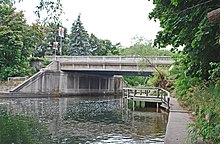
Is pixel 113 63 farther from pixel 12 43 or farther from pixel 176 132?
pixel 176 132

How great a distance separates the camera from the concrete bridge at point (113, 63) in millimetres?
33781

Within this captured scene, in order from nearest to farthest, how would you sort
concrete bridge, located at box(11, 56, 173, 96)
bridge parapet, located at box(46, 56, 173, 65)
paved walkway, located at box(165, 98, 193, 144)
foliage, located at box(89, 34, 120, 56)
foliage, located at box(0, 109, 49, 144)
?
1. paved walkway, located at box(165, 98, 193, 144)
2. foliage, located at box(0, 109, 49, 144)
3. bridge parapet, located at box(46, 56, 173, 65)
4. concrete bridge, located at box(11, 56, 173, 96)
5. foliage, located at box(89, 34, 120, 56)

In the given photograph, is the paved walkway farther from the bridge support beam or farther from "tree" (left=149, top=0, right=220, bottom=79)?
the bridge support beam

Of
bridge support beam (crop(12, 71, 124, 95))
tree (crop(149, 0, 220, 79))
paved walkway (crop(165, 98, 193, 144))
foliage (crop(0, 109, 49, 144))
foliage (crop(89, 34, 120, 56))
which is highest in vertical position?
foliage (crop(89, 34, 120, 56))

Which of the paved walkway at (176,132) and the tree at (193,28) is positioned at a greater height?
the tree at (193,28)

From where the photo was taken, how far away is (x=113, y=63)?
121 ft

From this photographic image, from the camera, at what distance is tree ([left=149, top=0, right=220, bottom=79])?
6801mm

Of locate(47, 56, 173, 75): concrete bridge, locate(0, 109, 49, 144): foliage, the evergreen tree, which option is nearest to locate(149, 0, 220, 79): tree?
locate(0, 109, 49, 144): foliage

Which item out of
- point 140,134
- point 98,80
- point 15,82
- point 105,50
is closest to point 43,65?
point 15,82

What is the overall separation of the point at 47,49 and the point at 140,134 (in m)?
46.1

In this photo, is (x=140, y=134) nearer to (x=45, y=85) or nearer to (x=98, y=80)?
(x=45, y=85)

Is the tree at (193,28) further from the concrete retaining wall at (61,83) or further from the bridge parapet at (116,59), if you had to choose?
the concrete retaining wall at (61,83)

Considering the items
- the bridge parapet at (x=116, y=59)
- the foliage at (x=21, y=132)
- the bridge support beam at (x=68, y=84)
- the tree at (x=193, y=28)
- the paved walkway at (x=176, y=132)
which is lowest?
the foliage at (x=21, y=132)

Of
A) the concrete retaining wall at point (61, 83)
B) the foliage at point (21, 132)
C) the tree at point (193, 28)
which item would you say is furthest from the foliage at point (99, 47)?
the tree at point (193, 28)
